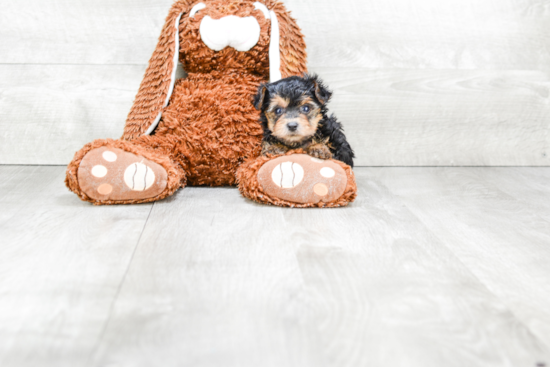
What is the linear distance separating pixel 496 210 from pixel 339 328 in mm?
780

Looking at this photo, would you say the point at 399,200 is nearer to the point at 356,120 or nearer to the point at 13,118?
the point at 356,120

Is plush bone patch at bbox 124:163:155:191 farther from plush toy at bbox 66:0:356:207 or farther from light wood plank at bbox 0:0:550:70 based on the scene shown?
light wood plank at bbox 0:0:550:70

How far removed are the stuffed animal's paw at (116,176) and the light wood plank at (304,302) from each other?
0.14 meters

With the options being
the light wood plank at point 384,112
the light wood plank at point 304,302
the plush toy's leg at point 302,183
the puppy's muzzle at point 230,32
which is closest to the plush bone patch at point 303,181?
the plush toy's leg at point 302,183

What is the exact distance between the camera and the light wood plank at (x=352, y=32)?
5.49ft

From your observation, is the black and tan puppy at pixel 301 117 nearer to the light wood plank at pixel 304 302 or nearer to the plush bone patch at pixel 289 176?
the plush bone patch at pixel 289 176

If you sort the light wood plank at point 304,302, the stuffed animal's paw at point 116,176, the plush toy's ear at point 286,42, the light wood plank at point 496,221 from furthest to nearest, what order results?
the plush toy's ear at point 286,42 < the stuffed animal's paw at point 116,176 < the light wood plank at point 496,221 < the light wood plank at point 304,302

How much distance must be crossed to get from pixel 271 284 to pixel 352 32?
124 centimetres

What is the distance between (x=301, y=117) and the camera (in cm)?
120

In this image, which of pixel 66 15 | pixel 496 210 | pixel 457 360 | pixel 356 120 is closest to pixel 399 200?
pixel 496 210

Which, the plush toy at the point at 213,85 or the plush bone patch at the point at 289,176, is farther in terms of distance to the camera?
the plush toy at the point at 213,85

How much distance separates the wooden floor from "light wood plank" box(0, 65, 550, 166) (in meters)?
0.53

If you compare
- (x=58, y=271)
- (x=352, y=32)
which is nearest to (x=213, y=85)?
(x=352, y=32)

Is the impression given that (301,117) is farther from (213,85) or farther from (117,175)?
(117,175)
